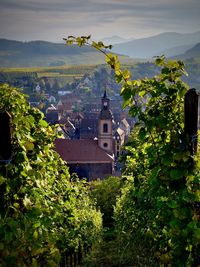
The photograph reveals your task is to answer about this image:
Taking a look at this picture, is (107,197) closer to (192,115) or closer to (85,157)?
(192,115)

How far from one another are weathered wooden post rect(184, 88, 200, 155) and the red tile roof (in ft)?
134

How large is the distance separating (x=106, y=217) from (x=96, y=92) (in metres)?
156

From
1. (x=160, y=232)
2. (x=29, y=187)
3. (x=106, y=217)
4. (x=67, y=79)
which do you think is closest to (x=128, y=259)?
(x=160, y=232)

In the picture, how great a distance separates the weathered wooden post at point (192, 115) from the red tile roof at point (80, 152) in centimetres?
4079

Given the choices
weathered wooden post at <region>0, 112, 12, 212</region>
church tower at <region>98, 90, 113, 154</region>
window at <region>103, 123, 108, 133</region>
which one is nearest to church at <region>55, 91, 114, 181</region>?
church tower at <region>98, 90, 113, 154</region>

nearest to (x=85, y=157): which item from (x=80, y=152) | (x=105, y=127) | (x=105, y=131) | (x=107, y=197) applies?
(x=80, y=152)

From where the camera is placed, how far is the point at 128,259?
845 centimetres

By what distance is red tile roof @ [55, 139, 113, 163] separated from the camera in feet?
148

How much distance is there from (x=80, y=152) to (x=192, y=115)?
41.5 metres

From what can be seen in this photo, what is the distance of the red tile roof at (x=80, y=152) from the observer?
4512 cm

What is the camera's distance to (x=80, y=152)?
149 ft

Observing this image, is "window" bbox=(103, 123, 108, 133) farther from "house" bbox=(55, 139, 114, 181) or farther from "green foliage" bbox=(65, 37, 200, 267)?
"green foliage" bbox=(65, 37, 200, 267)

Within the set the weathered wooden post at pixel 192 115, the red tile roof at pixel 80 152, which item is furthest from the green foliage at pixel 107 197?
the red tile roof at pixel 80 152

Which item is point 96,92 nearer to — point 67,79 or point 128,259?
point 67,79
